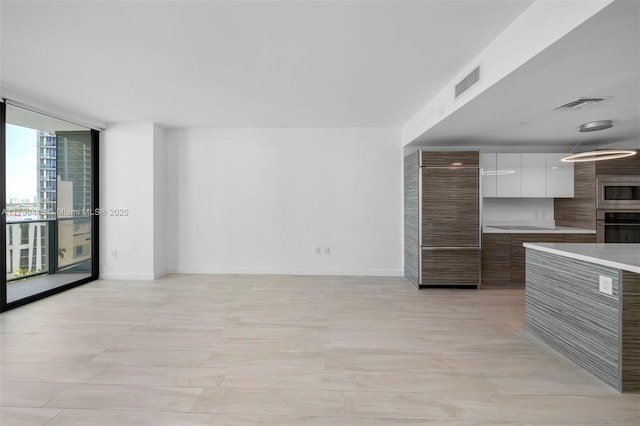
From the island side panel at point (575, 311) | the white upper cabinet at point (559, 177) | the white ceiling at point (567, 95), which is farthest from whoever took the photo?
the white upper cabinet at point (559, 177)

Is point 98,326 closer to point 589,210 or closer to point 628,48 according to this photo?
point 628,48

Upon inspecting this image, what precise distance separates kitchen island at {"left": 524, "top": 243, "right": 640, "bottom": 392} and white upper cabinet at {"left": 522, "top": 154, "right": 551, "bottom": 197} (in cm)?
264

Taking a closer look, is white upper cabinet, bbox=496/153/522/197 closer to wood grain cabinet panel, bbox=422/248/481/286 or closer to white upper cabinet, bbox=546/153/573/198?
white upper cabinet, bbox=546/153/573/198

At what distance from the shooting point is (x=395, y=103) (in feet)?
13.6

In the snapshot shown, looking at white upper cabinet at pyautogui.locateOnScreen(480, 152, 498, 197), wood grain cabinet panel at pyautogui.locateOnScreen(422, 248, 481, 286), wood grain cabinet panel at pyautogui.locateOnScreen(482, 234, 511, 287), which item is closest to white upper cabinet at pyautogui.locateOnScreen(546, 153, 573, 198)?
white upper cabinet at pyautogui.locateOnScreen(480, 152, 498, 197)

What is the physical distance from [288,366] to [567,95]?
3554 millimetres

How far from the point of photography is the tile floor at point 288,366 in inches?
76.0

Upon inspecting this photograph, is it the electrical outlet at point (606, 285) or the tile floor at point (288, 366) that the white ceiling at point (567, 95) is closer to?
the electrical outlet at point (606, 285)

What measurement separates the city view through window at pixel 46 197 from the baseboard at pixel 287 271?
5.27ft

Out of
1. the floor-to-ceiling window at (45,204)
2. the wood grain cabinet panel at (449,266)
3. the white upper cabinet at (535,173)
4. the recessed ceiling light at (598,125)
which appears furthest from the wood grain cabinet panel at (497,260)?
the floor-to-ceiling window at (45,204)

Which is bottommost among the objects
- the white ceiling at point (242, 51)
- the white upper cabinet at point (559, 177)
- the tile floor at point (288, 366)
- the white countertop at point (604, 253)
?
the tile floor at point (288, 366)

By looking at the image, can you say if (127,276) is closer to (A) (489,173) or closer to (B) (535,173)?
(A) (489,173)

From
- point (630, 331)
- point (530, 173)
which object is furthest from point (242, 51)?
point (530, 173)

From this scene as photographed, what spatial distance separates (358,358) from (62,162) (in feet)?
17.5
